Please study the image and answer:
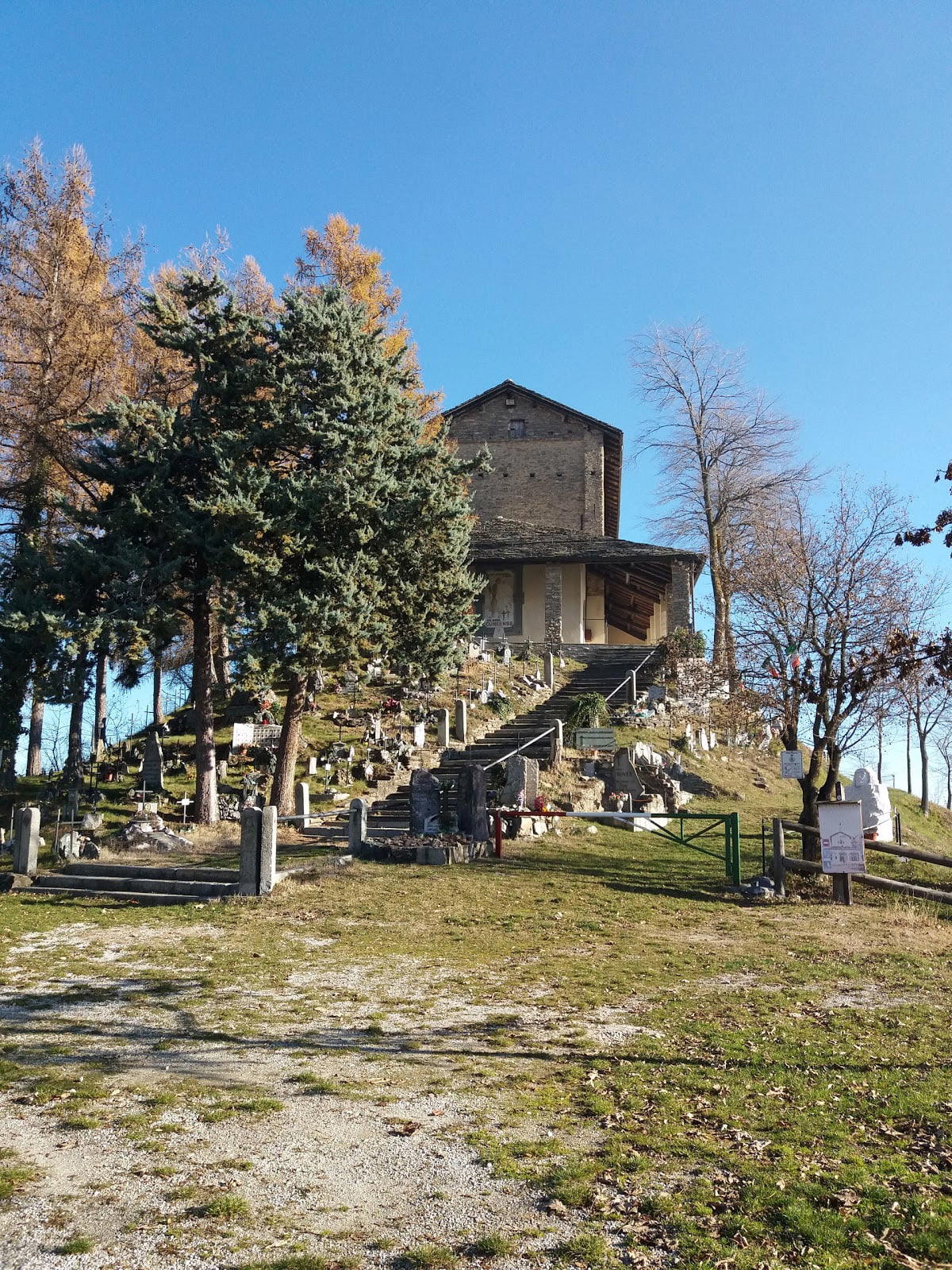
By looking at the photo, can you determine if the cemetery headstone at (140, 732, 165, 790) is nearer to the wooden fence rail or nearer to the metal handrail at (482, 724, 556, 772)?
the metal handrail at (482, 724, 556, 772)

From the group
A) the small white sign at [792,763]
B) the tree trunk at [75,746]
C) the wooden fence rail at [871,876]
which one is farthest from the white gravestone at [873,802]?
the tree trunk at [75,746]

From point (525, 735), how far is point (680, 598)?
13.2 metres

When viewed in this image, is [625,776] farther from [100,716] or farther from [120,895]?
[100,716]

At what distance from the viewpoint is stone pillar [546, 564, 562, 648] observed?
35812 millimetres

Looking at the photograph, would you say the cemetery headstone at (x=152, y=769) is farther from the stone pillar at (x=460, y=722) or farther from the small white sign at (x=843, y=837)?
the small white sign at (x=843, y=837)

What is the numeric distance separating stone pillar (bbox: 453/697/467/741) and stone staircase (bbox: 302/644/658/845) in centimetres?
48

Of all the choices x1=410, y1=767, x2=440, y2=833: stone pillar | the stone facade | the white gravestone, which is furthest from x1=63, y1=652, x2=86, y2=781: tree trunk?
the stone facade

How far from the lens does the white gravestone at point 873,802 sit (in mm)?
21297

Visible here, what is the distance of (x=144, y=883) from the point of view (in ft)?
47.1

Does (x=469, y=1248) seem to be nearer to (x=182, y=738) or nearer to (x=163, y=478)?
(x=163, y=478)

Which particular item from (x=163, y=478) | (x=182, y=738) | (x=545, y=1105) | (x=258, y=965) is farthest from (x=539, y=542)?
(x=545, y=1105)

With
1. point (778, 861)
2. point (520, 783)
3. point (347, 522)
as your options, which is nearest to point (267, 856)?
point (520, 783)

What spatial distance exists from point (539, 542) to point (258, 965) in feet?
93.8

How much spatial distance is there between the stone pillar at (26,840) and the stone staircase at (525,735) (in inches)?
194
